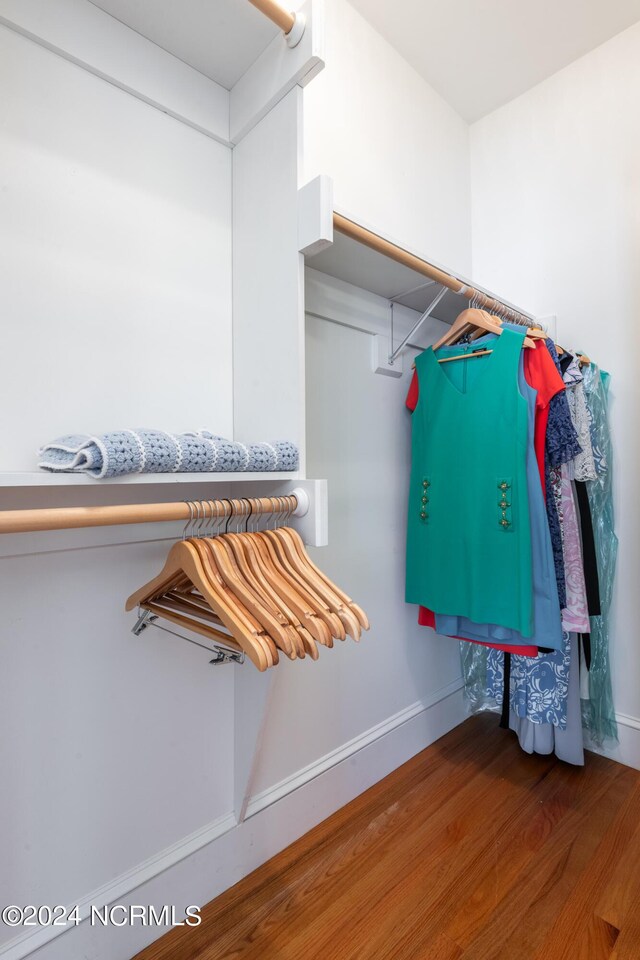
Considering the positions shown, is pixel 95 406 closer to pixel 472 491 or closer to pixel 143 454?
pixel 143 454

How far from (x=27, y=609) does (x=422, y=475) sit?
1102 mm

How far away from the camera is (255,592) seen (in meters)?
0.79

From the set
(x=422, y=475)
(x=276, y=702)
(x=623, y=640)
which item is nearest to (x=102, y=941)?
(x=276, y=702)

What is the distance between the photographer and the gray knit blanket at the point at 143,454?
69 cm

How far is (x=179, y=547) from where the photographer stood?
31.7 inches

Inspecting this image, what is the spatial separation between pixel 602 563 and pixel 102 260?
5.75 ft

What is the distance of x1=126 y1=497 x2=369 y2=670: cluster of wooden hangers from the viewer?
715mm

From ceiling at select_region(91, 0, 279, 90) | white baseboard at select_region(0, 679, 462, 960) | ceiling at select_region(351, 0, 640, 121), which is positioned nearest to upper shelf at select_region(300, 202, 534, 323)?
ceiling at select_region(91, 0, 279, 90)

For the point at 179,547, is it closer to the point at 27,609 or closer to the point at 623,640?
the point at 27,609

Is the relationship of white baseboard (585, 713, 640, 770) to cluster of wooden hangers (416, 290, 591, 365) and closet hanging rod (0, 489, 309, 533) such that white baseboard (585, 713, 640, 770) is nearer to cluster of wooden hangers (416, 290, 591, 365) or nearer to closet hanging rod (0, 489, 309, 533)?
cluster of wooden hangers (416, 290, 591, 365)

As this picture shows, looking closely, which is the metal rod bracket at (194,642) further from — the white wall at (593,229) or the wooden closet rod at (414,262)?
the white wall at (593,229)

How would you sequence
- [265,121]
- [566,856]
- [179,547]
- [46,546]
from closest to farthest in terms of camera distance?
[179,547], [46,546], [265,121], [566,856]

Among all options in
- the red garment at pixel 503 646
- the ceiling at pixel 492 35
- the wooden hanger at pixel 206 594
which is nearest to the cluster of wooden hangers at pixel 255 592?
the wooden hanger at pixel 206 594

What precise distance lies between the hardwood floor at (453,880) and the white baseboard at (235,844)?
0.04 meters
